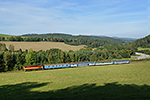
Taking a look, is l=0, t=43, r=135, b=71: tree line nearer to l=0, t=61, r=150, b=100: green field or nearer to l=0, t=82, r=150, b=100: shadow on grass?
l=0, t=61, r=150, b=100: green field

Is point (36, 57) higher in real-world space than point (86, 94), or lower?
lower

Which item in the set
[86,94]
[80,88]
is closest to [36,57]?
[80,88]

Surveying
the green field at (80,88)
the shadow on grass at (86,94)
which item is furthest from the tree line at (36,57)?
the shadow on grass at (86,94)

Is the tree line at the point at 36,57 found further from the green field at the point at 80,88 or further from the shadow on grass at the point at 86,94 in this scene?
the shadow on grass at the point at 86,94

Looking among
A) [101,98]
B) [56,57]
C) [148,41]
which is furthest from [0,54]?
[148,41]

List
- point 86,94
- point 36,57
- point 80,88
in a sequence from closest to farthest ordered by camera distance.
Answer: point 86,94
point 80,88
point 36,57

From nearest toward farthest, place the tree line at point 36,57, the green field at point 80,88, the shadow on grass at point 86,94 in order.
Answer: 1. the shadow on grass at point 86,94
2. the green field at point 80,88
3. the tree line at point 36,57

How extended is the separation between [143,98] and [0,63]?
58.8 meters

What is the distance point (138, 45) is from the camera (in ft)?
602

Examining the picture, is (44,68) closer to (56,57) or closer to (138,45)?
(56,57)

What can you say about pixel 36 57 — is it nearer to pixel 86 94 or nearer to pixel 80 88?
pixel 80 88

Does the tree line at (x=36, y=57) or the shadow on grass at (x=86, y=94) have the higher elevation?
the shadow on grass at (x=86, y=94)

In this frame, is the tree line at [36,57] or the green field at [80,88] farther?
the tree line at [36,57]

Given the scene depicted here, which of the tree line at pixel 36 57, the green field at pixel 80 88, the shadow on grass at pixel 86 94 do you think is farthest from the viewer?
the tree line at pixel 36 57
